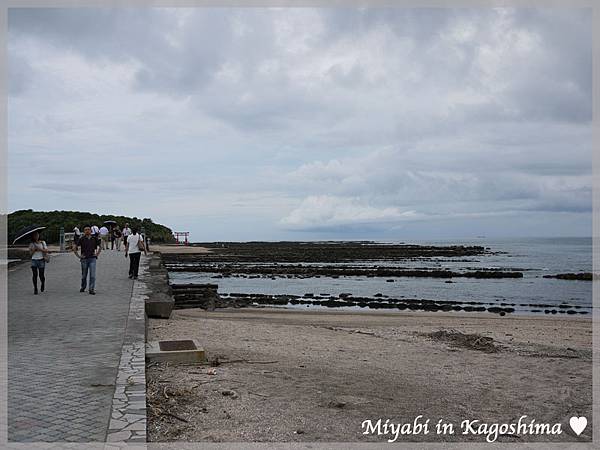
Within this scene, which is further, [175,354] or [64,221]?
[64,221]

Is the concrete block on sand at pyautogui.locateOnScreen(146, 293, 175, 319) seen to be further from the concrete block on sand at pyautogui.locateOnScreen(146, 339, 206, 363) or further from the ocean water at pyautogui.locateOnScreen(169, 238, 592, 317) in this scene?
the ocean water at pyautogui.locateOnScreen(169, 238, 592, 317)

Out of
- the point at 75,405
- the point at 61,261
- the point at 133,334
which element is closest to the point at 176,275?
the point at 61,261

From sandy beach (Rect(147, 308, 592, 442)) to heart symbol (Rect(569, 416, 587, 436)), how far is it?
63 mm

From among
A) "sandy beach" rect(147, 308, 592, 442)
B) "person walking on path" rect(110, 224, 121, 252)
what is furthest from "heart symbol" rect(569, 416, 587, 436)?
"person walking on path" rect(110, 224, 121, 252)

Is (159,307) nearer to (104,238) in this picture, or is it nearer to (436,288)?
(104,238)

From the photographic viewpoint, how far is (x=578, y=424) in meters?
6.22

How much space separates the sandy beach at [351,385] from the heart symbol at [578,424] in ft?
0.21

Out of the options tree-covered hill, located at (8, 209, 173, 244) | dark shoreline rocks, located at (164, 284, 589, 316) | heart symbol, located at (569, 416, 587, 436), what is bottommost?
dark shoreline rocks, located at (164, 284, 589, 316)

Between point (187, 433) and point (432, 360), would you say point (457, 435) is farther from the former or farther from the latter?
point (432, 360)

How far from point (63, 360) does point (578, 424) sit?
585cm

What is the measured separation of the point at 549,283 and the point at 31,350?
3379cm

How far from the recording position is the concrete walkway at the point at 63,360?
16.6 feet

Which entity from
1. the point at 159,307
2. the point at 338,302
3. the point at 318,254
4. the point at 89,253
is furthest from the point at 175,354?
the point at 318,254

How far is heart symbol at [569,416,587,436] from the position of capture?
19.9 feet
